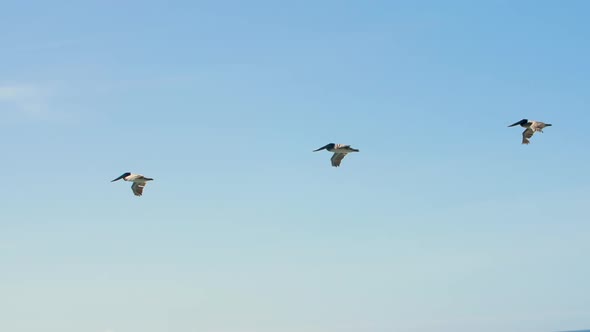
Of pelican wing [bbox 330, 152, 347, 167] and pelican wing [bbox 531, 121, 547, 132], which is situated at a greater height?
pelican wing [bbox 531, 121, 547, 132]

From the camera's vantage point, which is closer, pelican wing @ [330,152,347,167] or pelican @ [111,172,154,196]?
pelican @ [111,172,154,196]

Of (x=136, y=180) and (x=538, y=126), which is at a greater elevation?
(x=538, y=126)

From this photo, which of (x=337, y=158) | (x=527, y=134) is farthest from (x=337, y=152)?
(x=527, y=134)

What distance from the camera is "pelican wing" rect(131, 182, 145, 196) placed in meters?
175

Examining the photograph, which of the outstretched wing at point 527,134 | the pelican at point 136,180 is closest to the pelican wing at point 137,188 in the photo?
the pelican at point 136,180

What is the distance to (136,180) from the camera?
175750mm

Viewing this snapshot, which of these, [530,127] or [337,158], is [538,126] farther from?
[337,158]

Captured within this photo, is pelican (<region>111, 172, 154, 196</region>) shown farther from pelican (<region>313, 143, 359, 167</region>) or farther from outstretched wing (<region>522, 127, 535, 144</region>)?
outstretched wing (<region>522, 127, 535, 144</region>)

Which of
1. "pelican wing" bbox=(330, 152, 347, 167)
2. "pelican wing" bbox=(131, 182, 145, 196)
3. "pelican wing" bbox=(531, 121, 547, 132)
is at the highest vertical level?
"pelican wing" bbox=(531, 121, 547, 132)

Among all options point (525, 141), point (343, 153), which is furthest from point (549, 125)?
point (343, 153)

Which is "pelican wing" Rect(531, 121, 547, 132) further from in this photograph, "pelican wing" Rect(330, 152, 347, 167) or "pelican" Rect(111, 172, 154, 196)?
"pelican" Rect(111, 172, 154, 196)

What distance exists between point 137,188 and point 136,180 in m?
0.90

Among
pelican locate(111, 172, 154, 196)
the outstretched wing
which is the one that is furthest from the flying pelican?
pelican locate(111, 172, 154, 196)

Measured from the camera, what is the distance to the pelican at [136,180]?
17525 centimetres
